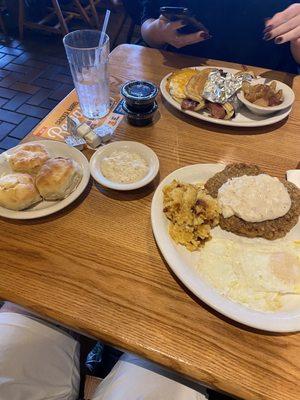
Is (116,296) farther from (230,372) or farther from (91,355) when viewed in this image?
(91,355)

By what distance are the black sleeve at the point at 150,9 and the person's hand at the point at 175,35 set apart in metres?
0.20

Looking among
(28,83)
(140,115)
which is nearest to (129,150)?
(140,115)

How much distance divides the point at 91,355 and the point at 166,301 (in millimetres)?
685

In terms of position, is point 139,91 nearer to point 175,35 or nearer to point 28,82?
point 175,35

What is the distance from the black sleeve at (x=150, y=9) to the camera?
1.73 m

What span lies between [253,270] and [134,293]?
0.98ft

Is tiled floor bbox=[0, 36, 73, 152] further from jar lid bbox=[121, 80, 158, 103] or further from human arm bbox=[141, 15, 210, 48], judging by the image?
jar lid bbox=[121, 80, 158, 103]

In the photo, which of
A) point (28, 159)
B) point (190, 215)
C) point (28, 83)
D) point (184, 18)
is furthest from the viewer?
point (28, 83)

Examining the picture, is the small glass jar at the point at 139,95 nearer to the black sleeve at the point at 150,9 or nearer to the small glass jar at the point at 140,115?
the small glass jar at the point at 140,115

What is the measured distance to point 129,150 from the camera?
43.1 inches

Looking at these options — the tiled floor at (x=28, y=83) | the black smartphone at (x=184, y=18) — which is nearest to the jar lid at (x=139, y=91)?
the black smartphone at (x=184, y=18)

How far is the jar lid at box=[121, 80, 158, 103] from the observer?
1195 mm

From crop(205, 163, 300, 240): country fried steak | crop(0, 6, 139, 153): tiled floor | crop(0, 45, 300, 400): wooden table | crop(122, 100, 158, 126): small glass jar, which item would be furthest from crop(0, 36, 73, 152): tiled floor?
crop(205, 163, 300, 240): country fried steak

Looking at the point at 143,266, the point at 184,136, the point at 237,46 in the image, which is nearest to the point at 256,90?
the point at 184,136
